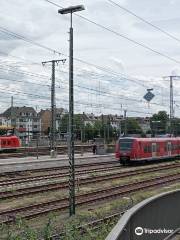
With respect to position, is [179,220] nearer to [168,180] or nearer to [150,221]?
[150,221]

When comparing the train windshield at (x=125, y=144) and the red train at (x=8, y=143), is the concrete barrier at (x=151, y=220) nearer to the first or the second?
the train windshield at (x=125, y=144)

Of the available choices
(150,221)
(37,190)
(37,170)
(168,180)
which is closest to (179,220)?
(150,221)

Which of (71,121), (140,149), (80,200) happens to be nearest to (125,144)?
(140,149)

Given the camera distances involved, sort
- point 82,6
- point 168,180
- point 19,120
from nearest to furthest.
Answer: point 82,6 → point 168,180 → point 19,120

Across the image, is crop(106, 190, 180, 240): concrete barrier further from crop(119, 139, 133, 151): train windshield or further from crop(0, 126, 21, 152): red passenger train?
crop(0, 126, 21, 152): red passenger train

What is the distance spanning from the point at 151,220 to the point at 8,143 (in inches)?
2099

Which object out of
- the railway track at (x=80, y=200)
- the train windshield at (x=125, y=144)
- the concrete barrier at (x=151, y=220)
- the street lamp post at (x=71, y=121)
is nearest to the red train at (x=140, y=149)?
the train windshield at (x=125, y=144)

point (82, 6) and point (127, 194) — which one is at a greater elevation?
point (82, 6)

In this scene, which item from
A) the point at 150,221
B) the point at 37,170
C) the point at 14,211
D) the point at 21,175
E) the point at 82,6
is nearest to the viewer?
the point at 150,221

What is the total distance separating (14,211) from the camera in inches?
678

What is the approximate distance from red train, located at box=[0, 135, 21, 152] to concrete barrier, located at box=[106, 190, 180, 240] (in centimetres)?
5054

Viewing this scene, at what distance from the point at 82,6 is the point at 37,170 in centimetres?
2272

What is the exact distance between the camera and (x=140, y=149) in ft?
144

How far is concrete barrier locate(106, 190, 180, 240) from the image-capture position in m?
7.97
